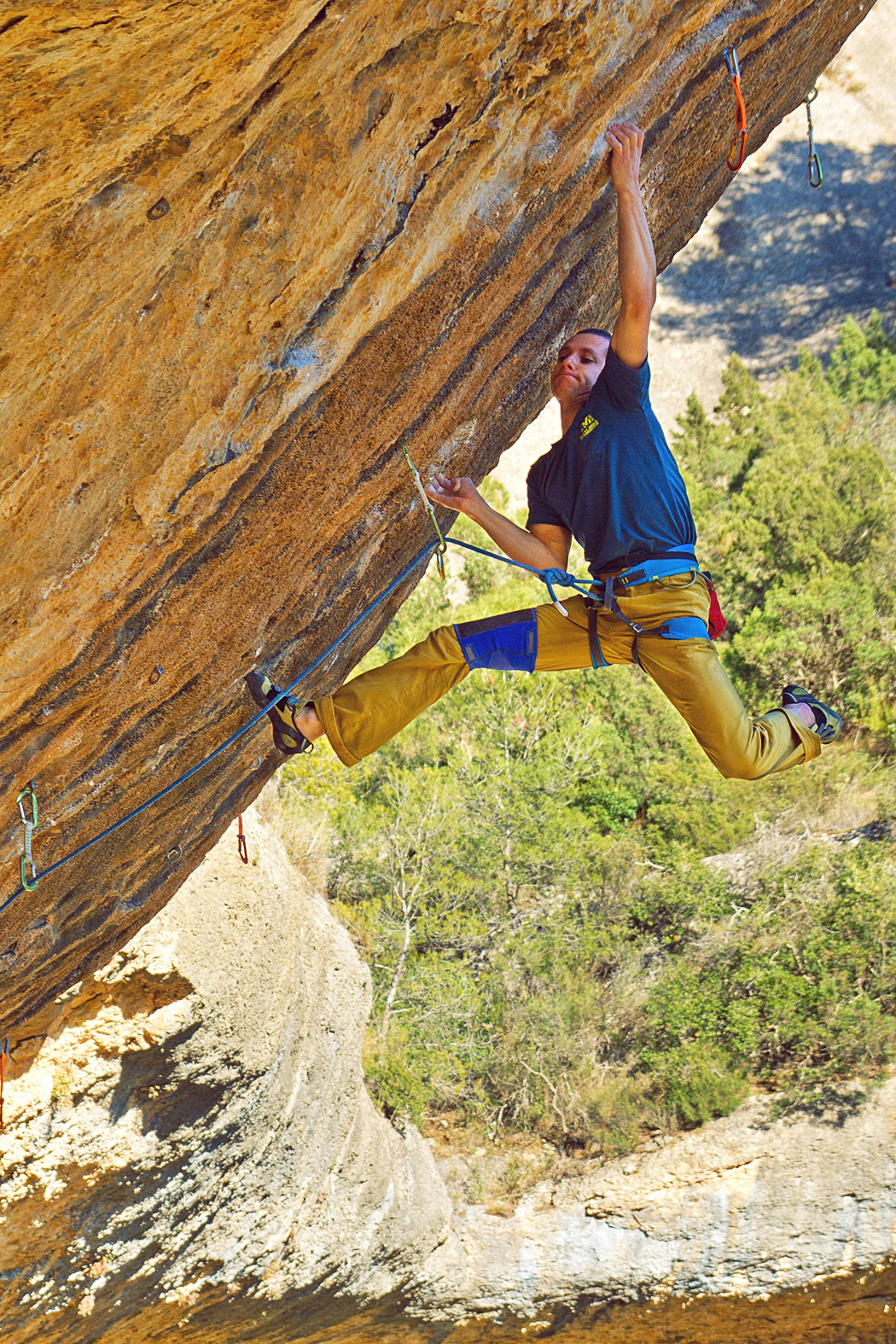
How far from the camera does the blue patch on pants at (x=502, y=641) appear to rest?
3.84 m

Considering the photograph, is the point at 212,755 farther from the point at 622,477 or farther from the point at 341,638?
the point at 622,477

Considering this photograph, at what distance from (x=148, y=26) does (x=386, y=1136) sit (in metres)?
8.91

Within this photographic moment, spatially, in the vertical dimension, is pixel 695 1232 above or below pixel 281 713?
below

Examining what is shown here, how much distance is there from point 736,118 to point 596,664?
246 cm

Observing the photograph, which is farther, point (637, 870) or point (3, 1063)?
point (637, 870)

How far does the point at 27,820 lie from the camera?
3496mm

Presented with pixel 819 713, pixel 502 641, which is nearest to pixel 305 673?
pixel 502 641

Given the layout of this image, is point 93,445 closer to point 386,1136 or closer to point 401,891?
point 386,1136

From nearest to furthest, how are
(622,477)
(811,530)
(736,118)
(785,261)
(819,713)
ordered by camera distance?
1. (622,477)
2. (819,713)
3. (736,118)
4. (811,530)
5. (785,261)

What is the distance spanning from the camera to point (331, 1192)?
8.02 m

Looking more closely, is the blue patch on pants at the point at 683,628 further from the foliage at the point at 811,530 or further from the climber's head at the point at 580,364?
the foliage at the point at 811,530

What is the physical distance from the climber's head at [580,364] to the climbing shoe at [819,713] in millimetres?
1398

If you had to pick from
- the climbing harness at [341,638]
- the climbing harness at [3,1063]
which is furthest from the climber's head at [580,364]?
the climbing harness at [3,1063]

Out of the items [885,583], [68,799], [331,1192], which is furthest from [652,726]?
[68,799]
